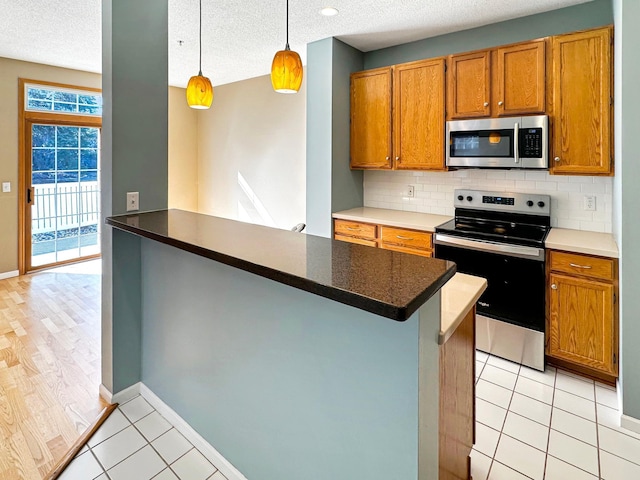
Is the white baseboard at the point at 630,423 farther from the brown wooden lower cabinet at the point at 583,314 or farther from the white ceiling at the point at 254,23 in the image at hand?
the white ceiling at the point at 254,23

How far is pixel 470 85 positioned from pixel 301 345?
2760mm

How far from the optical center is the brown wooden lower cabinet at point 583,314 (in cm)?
244

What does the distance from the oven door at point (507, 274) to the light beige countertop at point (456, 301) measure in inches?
48.0

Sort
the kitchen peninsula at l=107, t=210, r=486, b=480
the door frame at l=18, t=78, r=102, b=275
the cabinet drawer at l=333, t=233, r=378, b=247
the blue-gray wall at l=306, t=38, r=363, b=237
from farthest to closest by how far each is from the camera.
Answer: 1. the door frame at l=18, t=78, r=102, b=275
2. the blue-gray wall at l=306, t=38, r=363, b=237
3. the cabinet drawer at l=333, t=233, r=378, b=247
4. the kitchen peninsula at l=107, t=210, r=486, b=480

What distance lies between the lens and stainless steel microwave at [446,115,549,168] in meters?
2.84

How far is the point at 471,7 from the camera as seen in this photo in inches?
116

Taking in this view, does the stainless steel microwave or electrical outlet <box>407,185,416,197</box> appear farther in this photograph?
electrical outlet <box>407,185,416,197</box>

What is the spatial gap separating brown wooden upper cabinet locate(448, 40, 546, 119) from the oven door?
→ 3.55 feet

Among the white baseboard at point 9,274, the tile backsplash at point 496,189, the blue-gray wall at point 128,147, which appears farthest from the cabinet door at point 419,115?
the white baseboard at point 9,274

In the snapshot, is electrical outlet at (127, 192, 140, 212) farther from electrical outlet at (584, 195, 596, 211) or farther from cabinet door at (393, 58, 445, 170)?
electrical outlet at (584, 195, 596, 211)

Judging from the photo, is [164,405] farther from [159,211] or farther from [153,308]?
[159,211]

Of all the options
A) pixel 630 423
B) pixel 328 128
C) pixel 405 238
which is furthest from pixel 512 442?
pixel 328 128

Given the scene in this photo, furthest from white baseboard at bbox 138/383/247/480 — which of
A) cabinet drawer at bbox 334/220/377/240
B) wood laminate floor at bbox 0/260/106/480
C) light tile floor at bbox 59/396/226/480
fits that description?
cabinet drawer at bbox 334/220/377/240

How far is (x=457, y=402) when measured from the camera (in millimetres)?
1516
